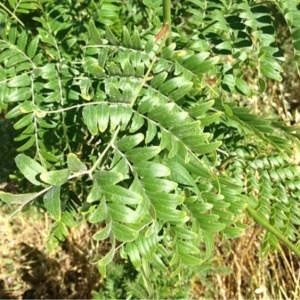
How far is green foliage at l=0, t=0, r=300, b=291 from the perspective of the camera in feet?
3.44

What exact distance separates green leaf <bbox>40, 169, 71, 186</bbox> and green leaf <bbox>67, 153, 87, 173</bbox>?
0.02 meters

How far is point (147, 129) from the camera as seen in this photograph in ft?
3.87

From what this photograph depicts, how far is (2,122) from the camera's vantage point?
8.75 ft

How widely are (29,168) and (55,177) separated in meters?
0.09

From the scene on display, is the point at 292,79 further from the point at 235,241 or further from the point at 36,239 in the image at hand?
the point at 36,239

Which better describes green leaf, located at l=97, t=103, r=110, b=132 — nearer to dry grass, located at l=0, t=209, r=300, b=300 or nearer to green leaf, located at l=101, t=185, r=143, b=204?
green leaf, located at l=101, t=185, r=143, b=204

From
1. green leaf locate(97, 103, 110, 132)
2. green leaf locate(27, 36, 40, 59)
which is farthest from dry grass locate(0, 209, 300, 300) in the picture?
green leaf locate(97, 103, 110, 132)

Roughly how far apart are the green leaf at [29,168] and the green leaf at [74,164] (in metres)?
0.06

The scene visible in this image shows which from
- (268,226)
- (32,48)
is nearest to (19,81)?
(32,48)

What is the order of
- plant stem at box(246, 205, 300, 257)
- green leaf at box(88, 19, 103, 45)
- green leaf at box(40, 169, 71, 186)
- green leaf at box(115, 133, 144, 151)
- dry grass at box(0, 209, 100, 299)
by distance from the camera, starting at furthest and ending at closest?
dry grass at box(0, 209, 100, 299), plant stem at box(246, 205, 300, 257), green leaf at box(88, 19, 103, 45), green leaf at box(115, 133, 144, 151), green leaf at box(40, 169, 71, 186)

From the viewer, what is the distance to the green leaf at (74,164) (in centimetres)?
100

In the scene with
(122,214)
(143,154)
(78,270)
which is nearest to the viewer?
(122,214)

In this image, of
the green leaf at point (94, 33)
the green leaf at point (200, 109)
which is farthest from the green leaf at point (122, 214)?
the green leaf at point (94, 33)

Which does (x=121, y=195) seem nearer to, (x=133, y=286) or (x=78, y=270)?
(x=133, y=286)
